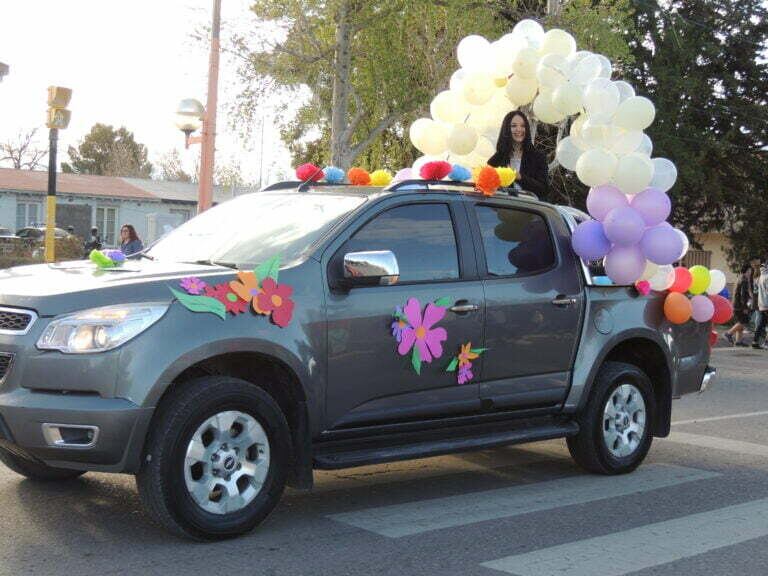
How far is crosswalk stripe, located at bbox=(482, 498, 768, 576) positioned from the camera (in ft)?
16.2

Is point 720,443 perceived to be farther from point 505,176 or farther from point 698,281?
point 505,176

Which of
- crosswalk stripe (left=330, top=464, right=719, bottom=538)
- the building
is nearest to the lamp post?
crosswalk stripe (left=330, top=464, right=719, bottom=538)

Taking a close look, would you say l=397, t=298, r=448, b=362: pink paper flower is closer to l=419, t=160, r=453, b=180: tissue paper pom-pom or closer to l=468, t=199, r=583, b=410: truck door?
l=468, t=199, r=583, b=410: truck door

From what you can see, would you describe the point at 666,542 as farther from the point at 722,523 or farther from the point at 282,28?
the point at 282,28

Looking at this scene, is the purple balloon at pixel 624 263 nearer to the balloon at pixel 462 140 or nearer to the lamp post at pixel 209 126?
the balloon at pixel 462 140

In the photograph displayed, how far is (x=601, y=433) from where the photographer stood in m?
7.04

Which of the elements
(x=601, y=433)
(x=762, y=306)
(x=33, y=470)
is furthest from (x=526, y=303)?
A: (x=762, y=306)

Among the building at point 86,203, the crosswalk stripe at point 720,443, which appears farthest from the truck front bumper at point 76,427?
the building at point 86,203

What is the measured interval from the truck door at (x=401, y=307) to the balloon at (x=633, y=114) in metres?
1.91

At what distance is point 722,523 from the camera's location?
19.4 feet

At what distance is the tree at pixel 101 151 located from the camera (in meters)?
90.5

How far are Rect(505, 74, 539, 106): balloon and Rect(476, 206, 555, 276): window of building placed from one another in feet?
6.04

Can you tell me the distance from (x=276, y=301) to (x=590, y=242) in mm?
2571

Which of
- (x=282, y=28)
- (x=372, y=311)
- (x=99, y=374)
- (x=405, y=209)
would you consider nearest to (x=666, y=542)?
(x=372, y=311)
